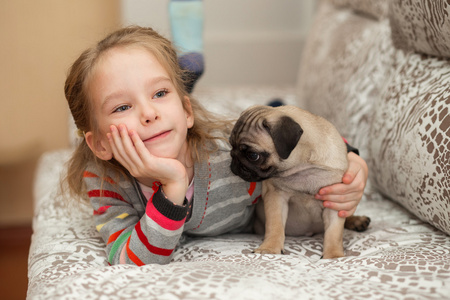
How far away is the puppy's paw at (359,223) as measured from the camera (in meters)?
1.47

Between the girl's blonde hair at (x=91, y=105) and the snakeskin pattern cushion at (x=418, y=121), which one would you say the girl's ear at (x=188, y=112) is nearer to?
the girl's blonde hair at (x=91, y=105)

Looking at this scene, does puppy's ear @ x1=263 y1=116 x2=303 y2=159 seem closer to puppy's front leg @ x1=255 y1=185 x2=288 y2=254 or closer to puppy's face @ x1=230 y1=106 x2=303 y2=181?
puppy's face @ x1=230 y1=106 x2=303 y2=181

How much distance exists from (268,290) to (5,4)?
2622 millimetres

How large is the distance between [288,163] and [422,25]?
23.6 inches

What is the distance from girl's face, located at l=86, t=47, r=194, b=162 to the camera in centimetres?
120

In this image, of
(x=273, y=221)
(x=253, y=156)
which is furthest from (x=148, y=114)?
(x=273, y=221)

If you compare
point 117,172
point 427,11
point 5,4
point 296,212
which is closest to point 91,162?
point 117,172

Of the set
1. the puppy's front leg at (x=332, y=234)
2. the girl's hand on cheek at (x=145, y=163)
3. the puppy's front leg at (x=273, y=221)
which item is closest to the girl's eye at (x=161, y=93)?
the girl's hand on cheek at (x=145, y=163)

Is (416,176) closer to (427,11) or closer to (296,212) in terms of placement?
(296,212)

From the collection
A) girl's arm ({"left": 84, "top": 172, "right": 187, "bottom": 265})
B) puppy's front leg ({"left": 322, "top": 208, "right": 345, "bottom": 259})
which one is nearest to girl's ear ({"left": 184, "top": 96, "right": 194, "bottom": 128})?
girl's arm ({"left": 84, "top": 172, "right": 187, "bottom": 265})

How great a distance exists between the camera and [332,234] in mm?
1319

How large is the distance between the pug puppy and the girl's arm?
236 millimetres

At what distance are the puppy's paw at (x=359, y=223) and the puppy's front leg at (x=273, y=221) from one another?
0.75 feet

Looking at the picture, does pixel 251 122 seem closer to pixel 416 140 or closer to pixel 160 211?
pixel 160 211
